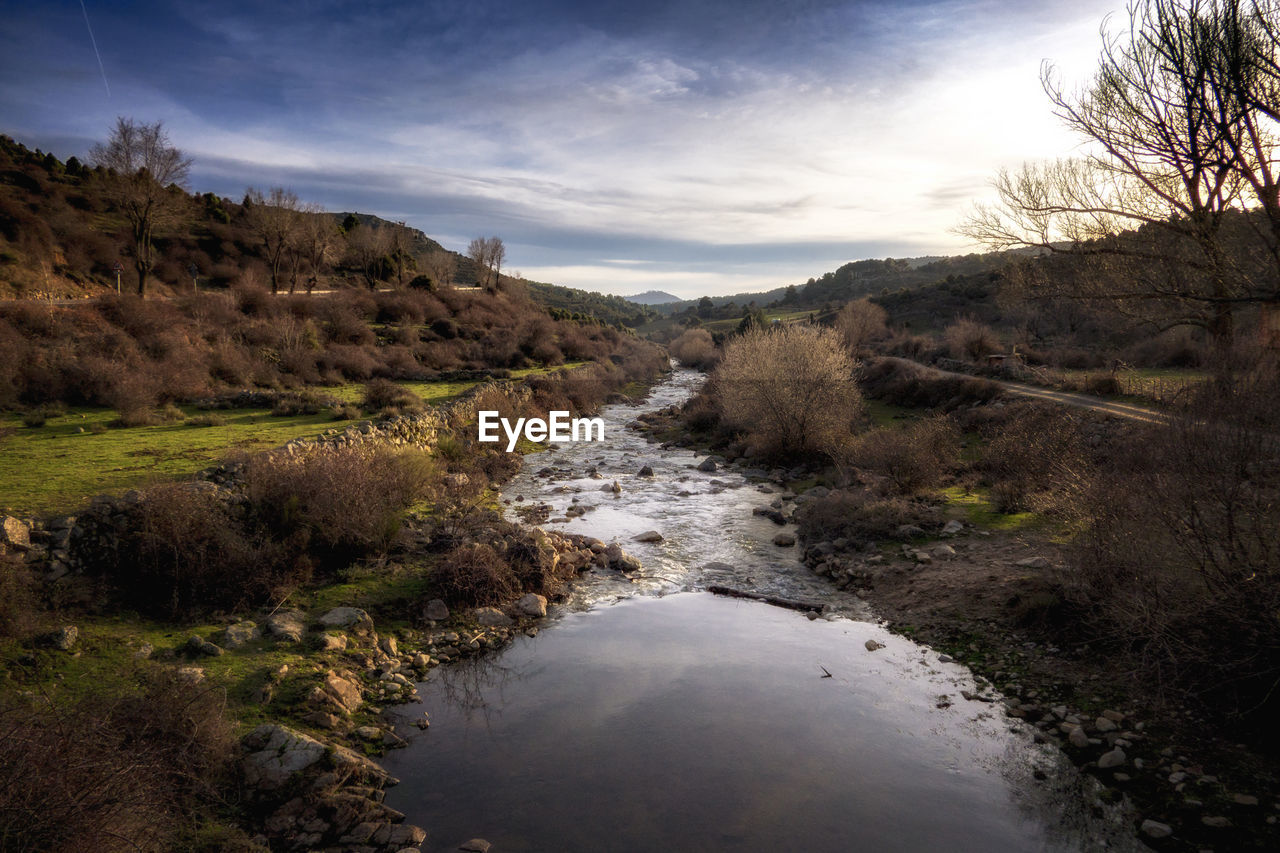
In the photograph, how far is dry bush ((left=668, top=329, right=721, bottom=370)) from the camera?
6321 centimetres

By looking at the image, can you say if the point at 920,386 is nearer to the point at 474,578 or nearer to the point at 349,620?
the point at 474,578

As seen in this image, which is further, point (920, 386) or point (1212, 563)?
point (920, 386)

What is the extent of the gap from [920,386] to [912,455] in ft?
46.7

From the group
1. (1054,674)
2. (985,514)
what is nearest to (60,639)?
(1054,674)

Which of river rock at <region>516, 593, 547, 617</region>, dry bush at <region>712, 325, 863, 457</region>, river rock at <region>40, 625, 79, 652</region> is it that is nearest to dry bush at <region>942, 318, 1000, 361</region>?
dry bush at <region>712, 325, 863, 457</region>

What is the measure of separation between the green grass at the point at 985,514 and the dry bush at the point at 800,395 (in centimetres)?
510

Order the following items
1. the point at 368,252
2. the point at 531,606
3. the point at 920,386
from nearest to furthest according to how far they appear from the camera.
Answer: the point at 531,606, the point at 920,386, the point at 368,252

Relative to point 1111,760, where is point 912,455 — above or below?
above

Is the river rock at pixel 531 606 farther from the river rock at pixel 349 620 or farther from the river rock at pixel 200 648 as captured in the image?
the river rock at pixel 200 648

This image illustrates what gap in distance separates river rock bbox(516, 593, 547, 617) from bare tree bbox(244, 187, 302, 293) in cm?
3948

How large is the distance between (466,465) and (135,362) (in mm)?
10728

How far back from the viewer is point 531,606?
9719 millimetres

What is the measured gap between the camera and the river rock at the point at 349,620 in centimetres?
822

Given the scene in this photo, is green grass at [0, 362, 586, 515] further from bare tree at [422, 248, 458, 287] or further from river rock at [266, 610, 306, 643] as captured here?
bare tree at [422, 248, 458, 287]
